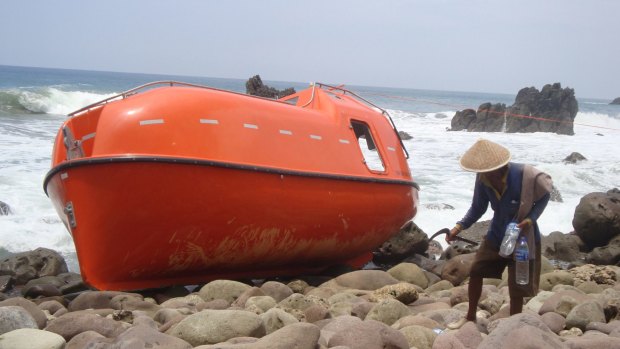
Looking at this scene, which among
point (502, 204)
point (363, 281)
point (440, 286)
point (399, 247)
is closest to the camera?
point (502, 204)

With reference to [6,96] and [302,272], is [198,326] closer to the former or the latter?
[302,272]

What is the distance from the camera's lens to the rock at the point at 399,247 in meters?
8.50

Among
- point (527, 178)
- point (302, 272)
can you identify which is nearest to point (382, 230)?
point (302, 272)

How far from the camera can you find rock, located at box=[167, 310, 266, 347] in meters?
3.91

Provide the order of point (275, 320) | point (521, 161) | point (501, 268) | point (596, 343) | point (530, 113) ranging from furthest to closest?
1. point (530, 113)
2. point (521, 161)
3. point (501, 268)
4. point (275, 320)
5. point (596, 343)

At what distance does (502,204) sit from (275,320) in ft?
5.10

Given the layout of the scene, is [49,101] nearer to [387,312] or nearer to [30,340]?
[387,312]

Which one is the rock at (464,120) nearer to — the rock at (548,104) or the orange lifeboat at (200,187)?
the rock at (548,104)

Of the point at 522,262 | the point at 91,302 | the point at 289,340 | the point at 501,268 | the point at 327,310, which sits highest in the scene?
the point at 522,262

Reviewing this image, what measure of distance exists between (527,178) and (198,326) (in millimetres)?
2082

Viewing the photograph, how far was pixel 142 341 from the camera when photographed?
347 cm

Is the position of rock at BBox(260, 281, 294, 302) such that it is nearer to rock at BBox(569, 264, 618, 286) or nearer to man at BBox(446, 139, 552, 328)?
man at BBox(446, 139, 552, 328)

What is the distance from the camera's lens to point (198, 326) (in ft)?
13.0

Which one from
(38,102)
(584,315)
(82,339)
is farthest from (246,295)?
(38,102)
